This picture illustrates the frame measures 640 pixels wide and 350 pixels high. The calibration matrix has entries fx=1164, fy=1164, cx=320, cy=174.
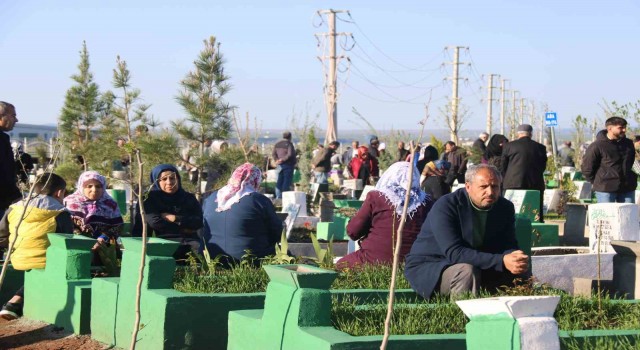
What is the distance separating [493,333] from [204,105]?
10.7 meters

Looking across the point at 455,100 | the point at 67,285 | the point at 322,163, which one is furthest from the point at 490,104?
the point at 67,285

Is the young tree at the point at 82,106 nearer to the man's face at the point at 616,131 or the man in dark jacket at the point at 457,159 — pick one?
the man in dark jacket at the point at 457,159

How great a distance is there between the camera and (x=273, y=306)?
19.6 feet

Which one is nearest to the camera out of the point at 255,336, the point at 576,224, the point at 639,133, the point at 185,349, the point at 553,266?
the point at 255,336

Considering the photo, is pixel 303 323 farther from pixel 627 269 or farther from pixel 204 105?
pixel 204 105

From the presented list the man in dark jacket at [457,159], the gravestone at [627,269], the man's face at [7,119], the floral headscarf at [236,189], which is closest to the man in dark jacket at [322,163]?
the man in dark jacket at [457,159]

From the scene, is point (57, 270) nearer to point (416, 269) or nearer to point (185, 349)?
point (185, 349)

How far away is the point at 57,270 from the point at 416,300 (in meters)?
2.94

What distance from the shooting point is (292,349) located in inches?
224

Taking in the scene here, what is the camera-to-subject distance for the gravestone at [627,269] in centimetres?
848

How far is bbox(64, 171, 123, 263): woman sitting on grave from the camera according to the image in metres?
9.98

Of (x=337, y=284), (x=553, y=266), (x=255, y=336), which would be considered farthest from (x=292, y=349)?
(x=553, y=266)

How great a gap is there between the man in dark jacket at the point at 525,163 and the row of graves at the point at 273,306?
14.1 ft

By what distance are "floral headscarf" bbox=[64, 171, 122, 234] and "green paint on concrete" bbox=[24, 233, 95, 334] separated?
3.39ft
